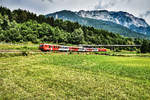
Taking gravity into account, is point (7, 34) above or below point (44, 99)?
above

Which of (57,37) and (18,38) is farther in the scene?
(57,37)

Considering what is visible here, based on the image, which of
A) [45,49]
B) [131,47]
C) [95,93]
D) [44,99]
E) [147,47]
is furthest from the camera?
[131,47]

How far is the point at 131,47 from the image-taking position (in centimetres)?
11175

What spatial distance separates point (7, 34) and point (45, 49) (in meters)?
30.1

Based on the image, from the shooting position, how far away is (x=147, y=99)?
5.72 meters

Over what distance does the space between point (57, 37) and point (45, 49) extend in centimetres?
3796

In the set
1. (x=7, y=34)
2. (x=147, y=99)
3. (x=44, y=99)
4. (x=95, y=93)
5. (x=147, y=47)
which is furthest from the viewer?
(x=147, y=47)

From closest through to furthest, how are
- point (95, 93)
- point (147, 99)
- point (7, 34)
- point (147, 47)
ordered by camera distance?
point (147, 99)
point (95, 93)
point (7, 34)
point (147, 47)

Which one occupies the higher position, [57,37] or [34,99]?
[57,37]

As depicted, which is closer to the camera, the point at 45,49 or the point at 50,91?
the point at 50,91

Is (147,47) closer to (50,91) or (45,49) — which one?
(45,49)

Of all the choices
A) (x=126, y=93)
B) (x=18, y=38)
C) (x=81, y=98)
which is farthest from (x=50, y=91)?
(x=18, y=38)

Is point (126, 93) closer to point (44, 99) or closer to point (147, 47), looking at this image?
point (44, 99)

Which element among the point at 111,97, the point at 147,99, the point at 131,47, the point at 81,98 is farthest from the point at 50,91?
the point at 131,47
